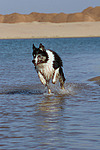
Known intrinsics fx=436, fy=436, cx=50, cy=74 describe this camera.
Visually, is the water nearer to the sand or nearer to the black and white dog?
the black and white dog

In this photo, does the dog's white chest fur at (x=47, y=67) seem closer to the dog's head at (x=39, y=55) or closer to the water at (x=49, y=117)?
the dog's head at (x=39, y=55)

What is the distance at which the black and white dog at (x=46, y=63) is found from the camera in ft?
39.3

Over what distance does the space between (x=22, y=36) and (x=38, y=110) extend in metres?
89.4

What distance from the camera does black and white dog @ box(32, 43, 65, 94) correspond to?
1198cm

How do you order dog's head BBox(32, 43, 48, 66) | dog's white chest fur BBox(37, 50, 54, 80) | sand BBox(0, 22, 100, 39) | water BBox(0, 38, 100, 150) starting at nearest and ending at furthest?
water BBox(0, 38, 100, 150) → dog's head BBox(32, 43, 48, 66) → dog's white chest fur BBox(37, 50, 54, 80) → sand BBox(0, 22, 100, 39)

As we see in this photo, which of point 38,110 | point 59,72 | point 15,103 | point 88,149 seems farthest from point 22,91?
point 88,149

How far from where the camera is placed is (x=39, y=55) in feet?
39.2

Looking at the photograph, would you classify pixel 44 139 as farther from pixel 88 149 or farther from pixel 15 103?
pixel 15 103

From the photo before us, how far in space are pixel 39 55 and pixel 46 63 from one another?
0.50 metres

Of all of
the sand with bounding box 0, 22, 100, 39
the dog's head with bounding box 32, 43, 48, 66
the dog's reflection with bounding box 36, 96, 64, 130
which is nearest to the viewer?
the dog's reflection with bounding box 36, 96, 64, 130

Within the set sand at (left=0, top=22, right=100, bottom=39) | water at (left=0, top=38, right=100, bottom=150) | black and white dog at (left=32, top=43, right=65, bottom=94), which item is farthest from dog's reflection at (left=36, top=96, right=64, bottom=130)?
sand at (left=0, top=22, right=100, bottom=39)

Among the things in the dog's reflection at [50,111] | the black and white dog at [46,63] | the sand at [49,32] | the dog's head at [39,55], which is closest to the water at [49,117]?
the dog's reflection at [50,111]

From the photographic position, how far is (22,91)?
14188mm

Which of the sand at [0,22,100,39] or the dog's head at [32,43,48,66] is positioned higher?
the sand at [0,22,100,39]
